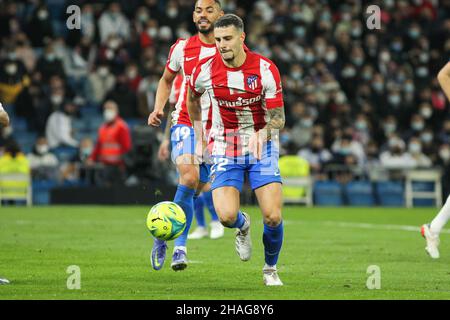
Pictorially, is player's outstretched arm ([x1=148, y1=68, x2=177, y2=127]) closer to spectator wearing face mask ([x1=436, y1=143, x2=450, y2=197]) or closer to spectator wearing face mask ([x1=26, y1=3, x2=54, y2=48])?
spectator wearing face mask ([x1=26, y1=3, x2=54, y2=48])

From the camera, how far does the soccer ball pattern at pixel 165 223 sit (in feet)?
33.2

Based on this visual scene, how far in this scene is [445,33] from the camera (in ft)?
103

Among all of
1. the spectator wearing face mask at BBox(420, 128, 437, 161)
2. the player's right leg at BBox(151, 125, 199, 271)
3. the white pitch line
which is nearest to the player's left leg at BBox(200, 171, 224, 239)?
the white pitch line

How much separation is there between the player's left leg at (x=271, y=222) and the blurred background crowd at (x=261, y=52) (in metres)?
14.3

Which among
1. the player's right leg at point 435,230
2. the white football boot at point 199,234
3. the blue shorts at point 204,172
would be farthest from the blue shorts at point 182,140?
the white football boot at point 199,234

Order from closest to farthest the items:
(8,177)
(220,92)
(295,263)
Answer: (220,92) → (295,263) → (8,177)

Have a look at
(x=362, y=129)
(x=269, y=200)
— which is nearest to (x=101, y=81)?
(x=362, y=129)

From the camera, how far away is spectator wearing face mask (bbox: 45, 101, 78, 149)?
83.9 ft

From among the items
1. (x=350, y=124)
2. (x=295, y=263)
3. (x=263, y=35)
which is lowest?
(x=295, y=263)
